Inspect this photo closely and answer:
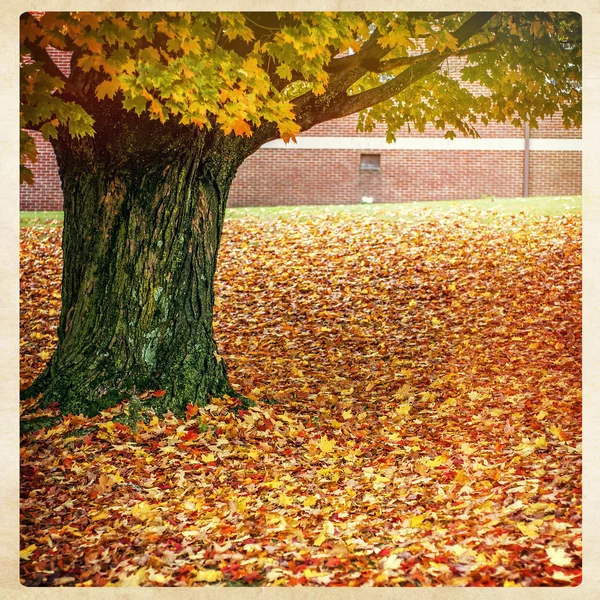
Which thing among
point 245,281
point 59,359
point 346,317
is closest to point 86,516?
point 59,359

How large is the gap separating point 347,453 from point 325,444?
186 mm

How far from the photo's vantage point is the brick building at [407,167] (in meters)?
13.1

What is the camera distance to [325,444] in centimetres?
567

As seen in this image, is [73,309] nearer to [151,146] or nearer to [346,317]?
[151,146]

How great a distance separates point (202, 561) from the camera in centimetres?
413

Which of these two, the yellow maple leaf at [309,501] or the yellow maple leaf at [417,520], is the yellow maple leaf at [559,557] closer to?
the yellow maple leaf at [417,520]

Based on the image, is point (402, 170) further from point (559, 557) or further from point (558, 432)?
point (559, 557)

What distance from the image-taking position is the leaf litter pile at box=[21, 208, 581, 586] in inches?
160

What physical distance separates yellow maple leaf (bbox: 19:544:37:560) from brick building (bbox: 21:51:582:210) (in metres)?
9.43

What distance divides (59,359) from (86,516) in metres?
1.74

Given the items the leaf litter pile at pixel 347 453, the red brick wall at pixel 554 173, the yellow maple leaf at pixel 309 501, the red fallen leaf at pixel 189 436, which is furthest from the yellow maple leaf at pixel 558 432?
the red brick wall at pixel 554 173

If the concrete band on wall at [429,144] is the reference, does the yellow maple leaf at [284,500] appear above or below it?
below

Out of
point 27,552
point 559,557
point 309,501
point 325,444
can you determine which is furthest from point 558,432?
point 27,552

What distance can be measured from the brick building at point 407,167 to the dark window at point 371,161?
0.06 ft
